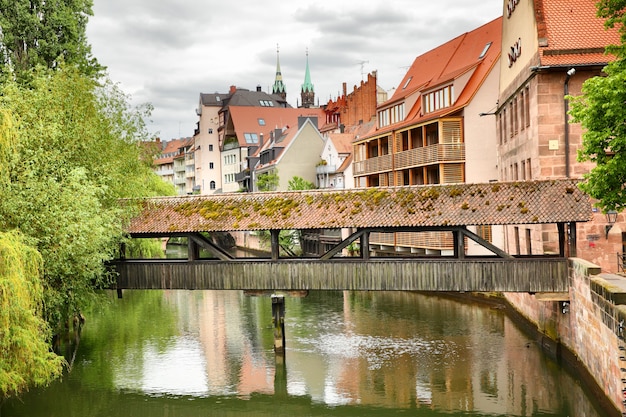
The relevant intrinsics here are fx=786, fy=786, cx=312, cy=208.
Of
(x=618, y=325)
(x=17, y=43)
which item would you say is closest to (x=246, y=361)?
(x=618, y=325)

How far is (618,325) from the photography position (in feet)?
38.2

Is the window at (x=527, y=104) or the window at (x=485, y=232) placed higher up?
the window at (x=527, y=104)

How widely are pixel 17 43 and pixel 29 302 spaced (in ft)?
43.2

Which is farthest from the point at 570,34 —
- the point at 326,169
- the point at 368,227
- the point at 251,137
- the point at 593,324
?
the point at 251,137

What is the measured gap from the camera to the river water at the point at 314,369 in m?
15.7

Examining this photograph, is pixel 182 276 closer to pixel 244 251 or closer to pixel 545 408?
pixel 545 408

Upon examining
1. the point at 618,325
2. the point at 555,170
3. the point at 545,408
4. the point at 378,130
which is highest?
the point at 378,130

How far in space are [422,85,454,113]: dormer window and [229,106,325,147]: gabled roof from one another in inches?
1423

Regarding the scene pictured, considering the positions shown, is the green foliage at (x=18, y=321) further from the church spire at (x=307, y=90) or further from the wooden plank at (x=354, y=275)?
the church spire at (x=307, y=90)

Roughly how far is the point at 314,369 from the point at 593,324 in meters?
6.82

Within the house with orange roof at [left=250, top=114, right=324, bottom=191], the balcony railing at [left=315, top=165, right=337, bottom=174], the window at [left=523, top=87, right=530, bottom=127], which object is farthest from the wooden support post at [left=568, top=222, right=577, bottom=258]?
the house with orange roof at [left=250, top=114, right=324, bottom=191]

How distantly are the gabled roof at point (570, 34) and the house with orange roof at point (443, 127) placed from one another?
9533 millimetres

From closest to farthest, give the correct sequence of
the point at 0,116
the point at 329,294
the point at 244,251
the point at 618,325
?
1. the point at 618,325
2. the point at 0,116
3. the point at 329,294
4. the point at 244,251

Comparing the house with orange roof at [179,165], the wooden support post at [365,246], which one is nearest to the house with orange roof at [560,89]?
the wooden support post at [365,246]
